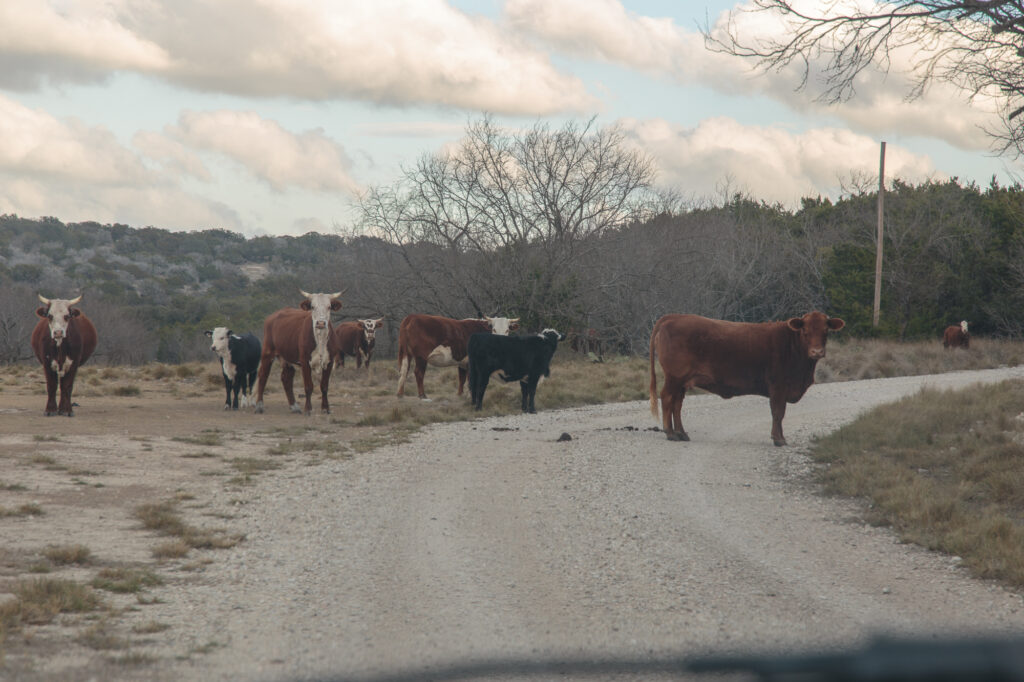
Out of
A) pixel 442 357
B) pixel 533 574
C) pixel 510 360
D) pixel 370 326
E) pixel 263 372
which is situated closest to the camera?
pixel 533 574

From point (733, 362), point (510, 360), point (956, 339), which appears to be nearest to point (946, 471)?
point (733, 362)

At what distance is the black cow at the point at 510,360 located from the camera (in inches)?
768

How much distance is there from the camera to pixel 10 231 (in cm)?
9481

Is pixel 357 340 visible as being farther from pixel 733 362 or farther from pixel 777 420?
pixel 777 420

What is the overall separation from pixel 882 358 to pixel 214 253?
3432 inches

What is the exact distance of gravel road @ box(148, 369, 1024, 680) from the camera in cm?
543

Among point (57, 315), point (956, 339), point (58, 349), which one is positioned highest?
point (956, 339)

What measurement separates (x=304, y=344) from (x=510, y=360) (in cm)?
400

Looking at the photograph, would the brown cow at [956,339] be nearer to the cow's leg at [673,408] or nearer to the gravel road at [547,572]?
the cow's leg at [673,408]

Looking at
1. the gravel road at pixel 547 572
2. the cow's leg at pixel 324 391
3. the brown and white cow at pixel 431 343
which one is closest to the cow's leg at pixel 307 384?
the cow's leg at pixel 324 391

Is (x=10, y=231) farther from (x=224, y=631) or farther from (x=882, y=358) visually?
(x=224, y=631)

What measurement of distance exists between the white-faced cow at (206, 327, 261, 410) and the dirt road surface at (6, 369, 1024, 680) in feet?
26.1

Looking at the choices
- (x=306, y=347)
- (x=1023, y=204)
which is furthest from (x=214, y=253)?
(x=306, y=347)

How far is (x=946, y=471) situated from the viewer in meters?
12.0
